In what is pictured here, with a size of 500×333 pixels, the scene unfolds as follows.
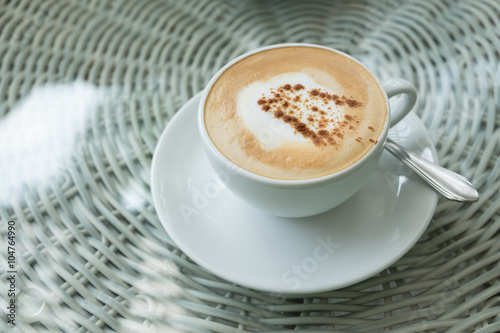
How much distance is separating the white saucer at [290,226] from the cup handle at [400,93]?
0.18ft

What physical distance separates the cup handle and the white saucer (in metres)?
0.05

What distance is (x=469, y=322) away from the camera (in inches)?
24.0

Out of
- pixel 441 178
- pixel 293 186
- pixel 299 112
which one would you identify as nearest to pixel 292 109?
pixel 299 112

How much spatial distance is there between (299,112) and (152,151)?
0.30 meters

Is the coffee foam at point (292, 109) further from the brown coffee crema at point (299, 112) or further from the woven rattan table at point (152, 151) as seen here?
the woven rattan table at point (152, 151)

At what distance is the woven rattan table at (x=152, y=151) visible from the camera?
0.65 meters

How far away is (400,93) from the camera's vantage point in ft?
2.26

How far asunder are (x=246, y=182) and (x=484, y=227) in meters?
0.37

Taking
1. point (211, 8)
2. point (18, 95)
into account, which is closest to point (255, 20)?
point (211, 8)

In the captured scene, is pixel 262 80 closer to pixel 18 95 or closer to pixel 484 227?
pixel 484 227

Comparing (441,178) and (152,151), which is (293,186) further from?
(152,151)

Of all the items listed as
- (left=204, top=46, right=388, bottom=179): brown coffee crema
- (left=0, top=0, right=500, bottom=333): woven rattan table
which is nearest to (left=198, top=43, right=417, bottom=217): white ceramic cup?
(left=204, top=46, right=388, bottom=179): brown coffee crema

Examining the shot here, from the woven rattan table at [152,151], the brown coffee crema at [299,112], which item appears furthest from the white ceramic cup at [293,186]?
the woven rattan table at [152,151]

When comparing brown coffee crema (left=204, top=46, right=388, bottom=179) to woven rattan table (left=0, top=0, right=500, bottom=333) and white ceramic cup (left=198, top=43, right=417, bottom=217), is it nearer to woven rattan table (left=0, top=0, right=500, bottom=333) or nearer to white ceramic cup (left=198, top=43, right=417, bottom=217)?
white ceramic cup (left=198, top=43, right=417, bottom=217)
